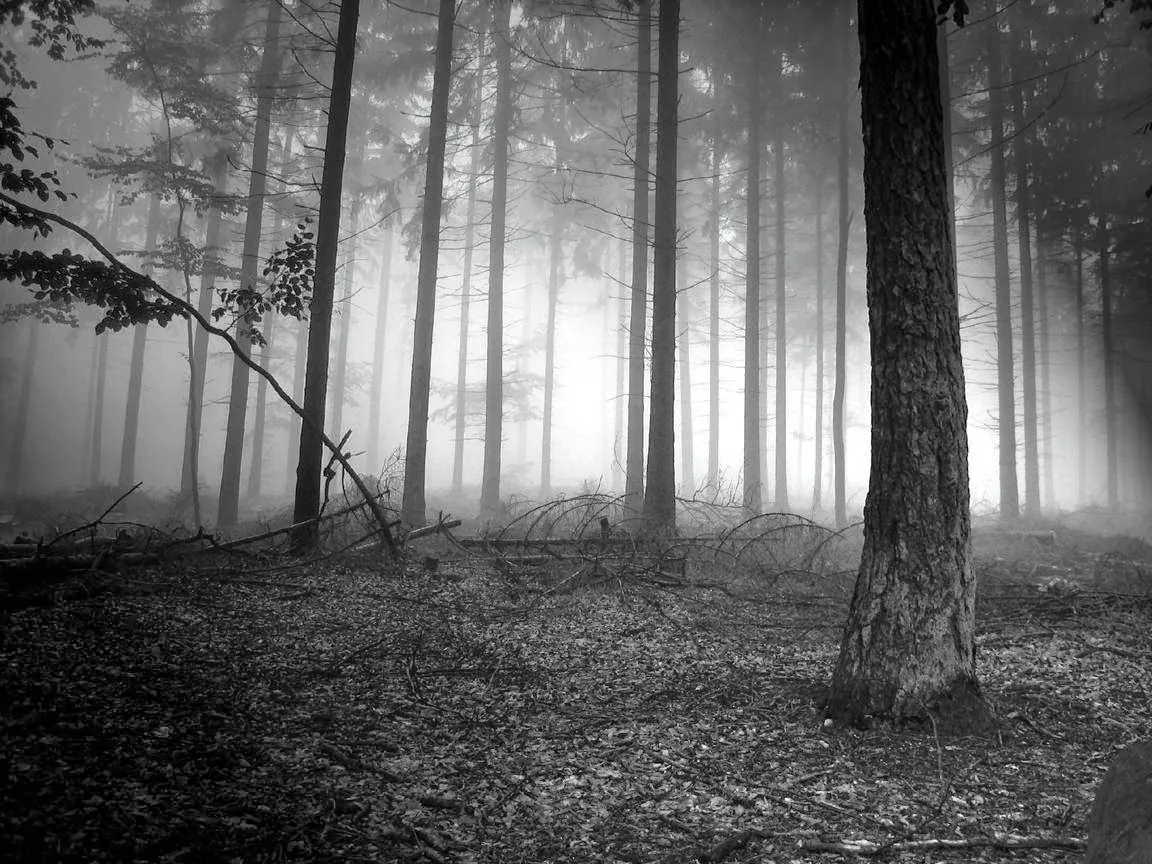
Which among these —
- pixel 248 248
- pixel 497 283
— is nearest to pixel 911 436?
pixel 497 283

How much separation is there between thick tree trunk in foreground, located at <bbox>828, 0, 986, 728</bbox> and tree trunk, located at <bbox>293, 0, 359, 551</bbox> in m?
6.05

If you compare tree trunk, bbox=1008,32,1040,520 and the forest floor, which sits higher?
tree trunk, bbox=1008,32,1040,520

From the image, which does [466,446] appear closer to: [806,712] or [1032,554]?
[1032,554]

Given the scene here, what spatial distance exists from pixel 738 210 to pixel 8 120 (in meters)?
20.0

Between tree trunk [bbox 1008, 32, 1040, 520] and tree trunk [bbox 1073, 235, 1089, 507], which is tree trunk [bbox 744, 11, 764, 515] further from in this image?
tree trunk [bbox 1073, 235, 1089, 507]

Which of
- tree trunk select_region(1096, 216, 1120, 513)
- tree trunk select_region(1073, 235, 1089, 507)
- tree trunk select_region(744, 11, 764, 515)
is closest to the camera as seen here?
tree trunk select_region(744, 11, 764, 515)

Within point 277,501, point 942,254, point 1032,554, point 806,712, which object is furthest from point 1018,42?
point 277,501

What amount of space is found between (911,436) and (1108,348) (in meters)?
20.5

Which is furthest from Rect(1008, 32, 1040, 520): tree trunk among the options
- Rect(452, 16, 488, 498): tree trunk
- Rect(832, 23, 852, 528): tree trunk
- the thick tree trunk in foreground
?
the thick tree trunk in foreground

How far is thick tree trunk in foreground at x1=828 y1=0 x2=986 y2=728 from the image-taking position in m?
3.28

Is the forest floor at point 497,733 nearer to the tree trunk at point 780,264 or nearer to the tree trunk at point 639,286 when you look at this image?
the tree trunk at point 639,286

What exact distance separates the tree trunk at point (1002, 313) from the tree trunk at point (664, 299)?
10.8 m

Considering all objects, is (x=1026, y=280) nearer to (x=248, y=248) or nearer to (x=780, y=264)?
(x=780, y=264)

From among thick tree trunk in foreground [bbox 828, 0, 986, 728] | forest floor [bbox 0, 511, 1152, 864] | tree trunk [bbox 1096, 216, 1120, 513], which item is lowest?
forest floor [bbox 0, 511, 1152, 864]
